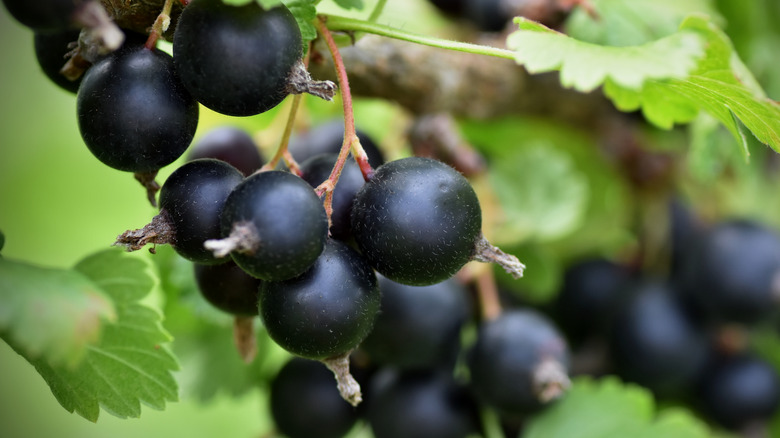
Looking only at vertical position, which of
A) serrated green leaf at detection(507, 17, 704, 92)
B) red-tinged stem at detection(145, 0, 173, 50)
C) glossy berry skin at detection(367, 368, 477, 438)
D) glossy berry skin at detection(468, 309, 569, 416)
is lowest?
glossy berry skin at detection(367, 368, 477, 438)

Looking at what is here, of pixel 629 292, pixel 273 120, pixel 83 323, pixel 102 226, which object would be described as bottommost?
pixel 102 226

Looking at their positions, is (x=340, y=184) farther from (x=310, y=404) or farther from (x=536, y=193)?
(x=536, y=193)

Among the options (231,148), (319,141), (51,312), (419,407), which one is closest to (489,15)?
(319,141)

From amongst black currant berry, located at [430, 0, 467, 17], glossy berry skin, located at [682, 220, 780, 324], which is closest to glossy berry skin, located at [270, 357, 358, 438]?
glossy berry skin, located at [682, 220, 780, 324]

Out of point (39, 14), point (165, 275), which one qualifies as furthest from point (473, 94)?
point (39, 14)

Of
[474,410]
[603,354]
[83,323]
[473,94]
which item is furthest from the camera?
[603,354]

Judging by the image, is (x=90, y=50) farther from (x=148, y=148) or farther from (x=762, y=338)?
(x=762, y=338)

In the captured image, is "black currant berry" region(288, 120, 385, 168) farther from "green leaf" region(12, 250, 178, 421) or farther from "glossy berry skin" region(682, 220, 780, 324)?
"glossy berry skin" region(682, 220, 780, 324)
